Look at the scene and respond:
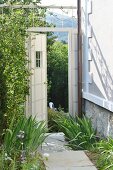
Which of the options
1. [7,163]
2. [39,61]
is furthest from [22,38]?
[7,163]

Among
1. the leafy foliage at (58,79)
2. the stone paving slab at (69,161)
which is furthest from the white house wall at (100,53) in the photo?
the leafy foliage at (58,79)

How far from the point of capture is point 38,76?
9.69 metres

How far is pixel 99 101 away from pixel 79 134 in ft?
2.63

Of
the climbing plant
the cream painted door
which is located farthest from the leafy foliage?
the climbing plant

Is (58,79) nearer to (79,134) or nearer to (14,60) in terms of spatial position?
(14,60)

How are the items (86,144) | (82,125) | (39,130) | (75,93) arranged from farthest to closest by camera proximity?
1. (75,93)
2. (82,125)
3. (86,144)
4. (39,130)

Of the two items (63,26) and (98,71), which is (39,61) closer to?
(63,26)

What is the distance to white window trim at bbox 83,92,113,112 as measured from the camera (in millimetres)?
6838

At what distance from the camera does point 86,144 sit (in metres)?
6.93

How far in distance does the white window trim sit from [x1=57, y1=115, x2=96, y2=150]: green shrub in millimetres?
447

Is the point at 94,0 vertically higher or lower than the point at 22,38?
higher

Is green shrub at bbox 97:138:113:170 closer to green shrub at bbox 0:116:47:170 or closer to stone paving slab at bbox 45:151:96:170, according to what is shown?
stone paving slab at bbox 45:151:96:170

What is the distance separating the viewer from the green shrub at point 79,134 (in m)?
6.95

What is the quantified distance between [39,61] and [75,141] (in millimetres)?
3227
